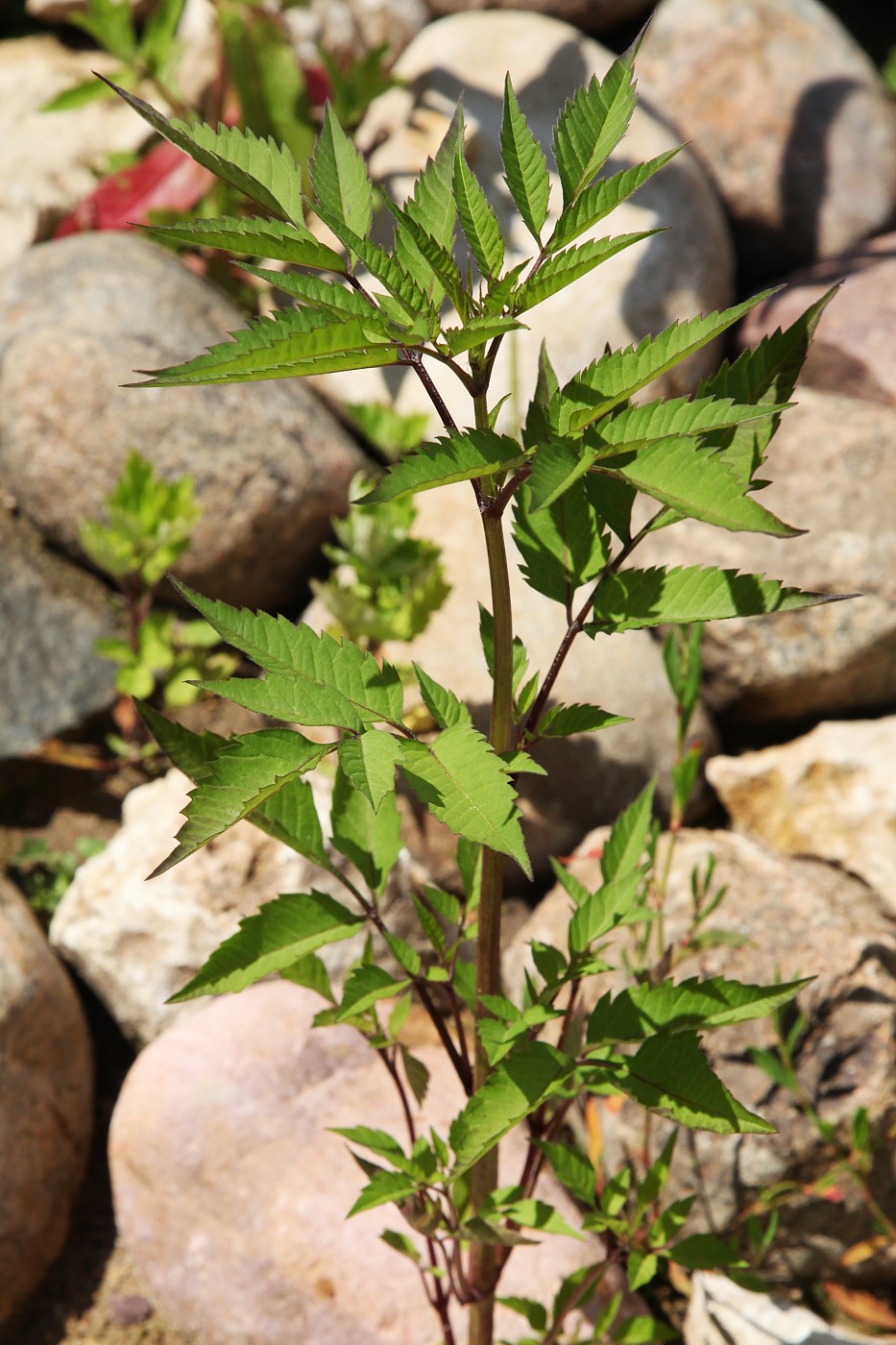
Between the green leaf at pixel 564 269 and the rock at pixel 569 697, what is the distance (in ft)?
6.85

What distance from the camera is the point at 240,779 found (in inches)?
41.5

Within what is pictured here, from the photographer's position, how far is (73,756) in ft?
10.8

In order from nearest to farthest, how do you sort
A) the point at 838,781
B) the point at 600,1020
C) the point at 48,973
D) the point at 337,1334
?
the point at 600,1020 < the point at 337,1334 < the point at 48,973 < the point at 838,781

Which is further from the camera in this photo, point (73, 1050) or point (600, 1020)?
point (73, 1050)

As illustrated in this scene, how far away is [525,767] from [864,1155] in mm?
1513

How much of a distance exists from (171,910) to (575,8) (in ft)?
12.9

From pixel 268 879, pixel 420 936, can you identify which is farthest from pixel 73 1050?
pixel 420 936

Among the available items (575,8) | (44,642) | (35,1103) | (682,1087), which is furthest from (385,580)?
(575,8)

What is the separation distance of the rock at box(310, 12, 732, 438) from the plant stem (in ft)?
7.86

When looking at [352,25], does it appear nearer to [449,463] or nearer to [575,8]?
[575,8]

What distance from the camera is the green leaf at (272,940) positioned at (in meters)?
1.39

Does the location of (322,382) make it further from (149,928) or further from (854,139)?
(854,139)

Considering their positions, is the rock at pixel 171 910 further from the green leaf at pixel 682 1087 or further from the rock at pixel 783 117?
A: the rock at pixel 783 117

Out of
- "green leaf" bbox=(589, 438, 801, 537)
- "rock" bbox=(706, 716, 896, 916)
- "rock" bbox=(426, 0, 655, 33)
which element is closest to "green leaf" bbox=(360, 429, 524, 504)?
"green leaf" bbox=(589, 438, 801, 537)
